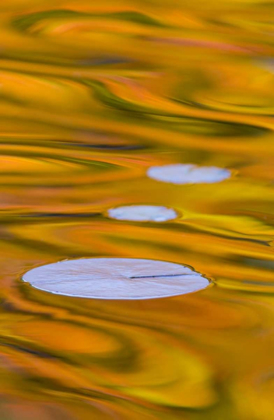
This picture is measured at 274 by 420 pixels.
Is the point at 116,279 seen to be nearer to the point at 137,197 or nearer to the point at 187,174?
the point at 137,197

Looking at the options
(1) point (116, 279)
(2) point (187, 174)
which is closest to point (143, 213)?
(2) point (187, 174)

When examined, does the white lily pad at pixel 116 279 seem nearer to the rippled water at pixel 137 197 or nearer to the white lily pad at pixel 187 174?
the rippled water at pixel 137 197

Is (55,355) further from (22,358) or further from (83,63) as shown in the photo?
(83,63)

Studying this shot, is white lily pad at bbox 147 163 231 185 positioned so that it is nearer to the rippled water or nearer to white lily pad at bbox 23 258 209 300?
the rippled water

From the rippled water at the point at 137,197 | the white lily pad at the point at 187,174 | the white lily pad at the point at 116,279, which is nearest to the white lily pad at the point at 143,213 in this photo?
the rippled water at the point at 137,197

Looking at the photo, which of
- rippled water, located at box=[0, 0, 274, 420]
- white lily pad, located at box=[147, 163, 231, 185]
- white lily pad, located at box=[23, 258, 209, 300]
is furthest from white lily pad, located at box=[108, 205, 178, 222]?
white lily pad, located at box=[23, 258, 209, 300]
